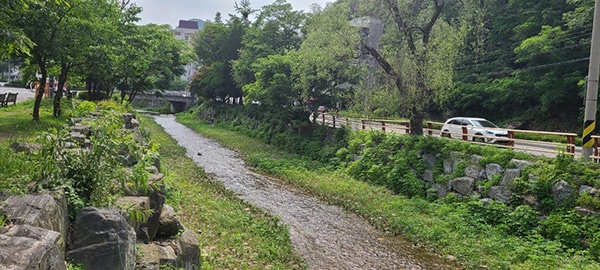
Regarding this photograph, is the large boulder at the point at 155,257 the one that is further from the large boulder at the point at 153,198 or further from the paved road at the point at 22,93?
the paved road at the point at 22,93

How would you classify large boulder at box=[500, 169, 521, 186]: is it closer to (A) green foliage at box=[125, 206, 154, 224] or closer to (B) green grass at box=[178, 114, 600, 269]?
(B) green grass at box=[178, 114, 600, 269]

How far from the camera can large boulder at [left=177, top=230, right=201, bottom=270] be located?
6.12 meters

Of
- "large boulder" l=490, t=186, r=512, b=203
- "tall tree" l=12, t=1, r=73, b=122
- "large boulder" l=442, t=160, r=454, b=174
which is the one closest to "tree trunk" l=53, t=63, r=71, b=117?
"tall tree" l=12, t=1, r=73, b=122

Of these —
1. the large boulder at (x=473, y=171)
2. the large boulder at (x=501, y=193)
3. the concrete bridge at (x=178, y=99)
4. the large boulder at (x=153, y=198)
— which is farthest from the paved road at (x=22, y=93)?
the large boulder at (x=501, y=193)

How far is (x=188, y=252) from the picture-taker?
6.39 m

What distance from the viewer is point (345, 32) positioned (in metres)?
18.3

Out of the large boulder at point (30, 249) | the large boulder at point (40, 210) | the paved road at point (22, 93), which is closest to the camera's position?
the large boulder at point (30, 249)

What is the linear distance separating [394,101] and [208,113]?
120 feet

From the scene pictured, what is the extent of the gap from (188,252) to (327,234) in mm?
5687

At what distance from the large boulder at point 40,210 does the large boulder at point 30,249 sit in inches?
9.5

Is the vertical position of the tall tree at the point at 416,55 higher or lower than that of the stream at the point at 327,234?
higher

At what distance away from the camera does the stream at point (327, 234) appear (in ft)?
31.7

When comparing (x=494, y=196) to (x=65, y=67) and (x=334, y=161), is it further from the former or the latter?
(x=65, y=67)

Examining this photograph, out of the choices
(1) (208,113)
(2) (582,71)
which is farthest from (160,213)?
(1) (208,113)
